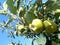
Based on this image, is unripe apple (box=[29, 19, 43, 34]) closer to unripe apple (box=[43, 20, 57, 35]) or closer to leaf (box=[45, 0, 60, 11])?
unripe apple (box=[43, 20, 57, 35])

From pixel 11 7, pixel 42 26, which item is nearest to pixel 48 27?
pixel 42 26

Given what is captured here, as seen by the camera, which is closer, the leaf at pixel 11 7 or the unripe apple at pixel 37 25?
the unripe apple at pixel 37 25

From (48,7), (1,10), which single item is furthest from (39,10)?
(1,10)

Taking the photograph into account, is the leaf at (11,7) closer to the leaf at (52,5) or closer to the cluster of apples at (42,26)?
the cluster of apples at (42,26)

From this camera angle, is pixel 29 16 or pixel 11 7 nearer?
→ pixel 29 16

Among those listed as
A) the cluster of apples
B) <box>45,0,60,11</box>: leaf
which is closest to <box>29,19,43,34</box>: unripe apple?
the cluster of apples

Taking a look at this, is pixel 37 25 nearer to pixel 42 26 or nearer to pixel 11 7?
pixel 42 26

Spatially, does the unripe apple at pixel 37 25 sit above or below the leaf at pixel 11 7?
below

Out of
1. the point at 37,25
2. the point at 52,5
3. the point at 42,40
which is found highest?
the point at 52,5

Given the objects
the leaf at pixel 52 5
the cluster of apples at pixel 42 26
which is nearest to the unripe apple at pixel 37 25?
the cluster of apples at pixel 42 26

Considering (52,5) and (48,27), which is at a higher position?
(52,5)

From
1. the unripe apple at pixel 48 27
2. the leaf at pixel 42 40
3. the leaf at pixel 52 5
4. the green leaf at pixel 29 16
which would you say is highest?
the leaf at pixel 52 5

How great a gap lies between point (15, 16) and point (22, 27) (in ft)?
0.46

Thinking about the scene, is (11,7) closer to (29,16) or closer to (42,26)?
(29,16)
